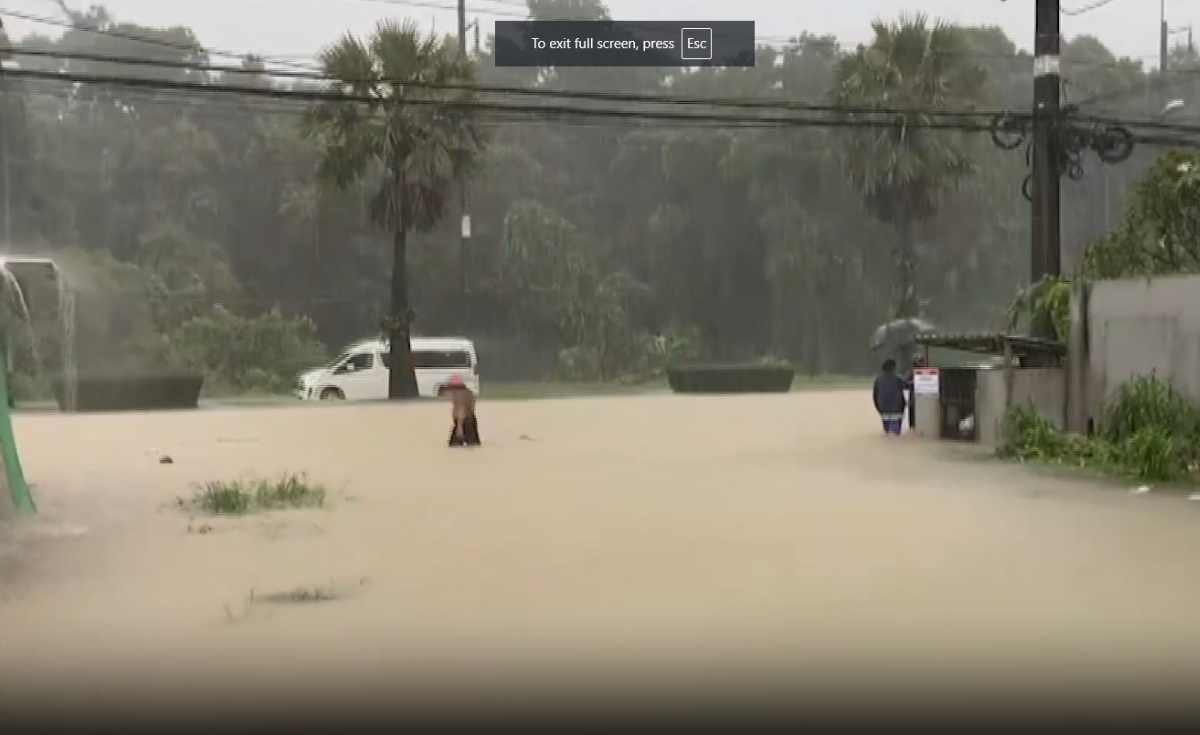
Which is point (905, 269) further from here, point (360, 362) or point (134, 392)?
point (134, 392)

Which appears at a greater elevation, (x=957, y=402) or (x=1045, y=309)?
(x=1045, y=309)

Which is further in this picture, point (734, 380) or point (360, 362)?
point (734, 380)

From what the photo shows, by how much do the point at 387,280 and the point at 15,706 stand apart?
4492 centimetres

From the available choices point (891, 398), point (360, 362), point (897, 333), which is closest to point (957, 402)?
point (891, 398)

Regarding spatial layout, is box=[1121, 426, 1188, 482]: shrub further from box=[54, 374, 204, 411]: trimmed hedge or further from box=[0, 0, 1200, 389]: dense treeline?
box=[0, 0, 1200, 389]: dense treeline

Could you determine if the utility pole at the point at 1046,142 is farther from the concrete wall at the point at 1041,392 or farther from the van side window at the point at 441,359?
the van side window at the point at 441,359

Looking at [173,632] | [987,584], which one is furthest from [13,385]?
[987,584]

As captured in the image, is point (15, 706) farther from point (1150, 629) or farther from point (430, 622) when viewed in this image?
point (1150, 629)

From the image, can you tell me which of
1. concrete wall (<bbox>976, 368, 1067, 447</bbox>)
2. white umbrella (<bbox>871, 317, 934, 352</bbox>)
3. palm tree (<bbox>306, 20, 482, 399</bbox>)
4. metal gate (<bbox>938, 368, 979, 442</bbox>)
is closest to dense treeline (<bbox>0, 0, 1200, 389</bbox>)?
palm tree (<bbox>306, 20, 482, 399</bbox>)

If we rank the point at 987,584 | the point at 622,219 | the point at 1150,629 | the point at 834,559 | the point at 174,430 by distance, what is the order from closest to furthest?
1. the point at 1150,629
2. the point at 987,584
3. the point at 834,559
4. the point at 174,430
5. the point at 622,219

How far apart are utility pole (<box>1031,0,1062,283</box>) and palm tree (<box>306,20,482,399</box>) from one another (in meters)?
15.3

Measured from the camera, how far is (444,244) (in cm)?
4912

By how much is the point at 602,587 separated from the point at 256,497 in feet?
17.8

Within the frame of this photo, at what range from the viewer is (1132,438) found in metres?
14.0
